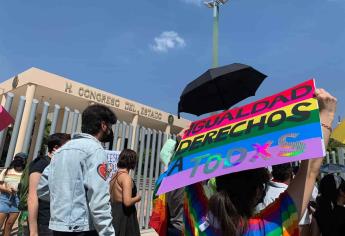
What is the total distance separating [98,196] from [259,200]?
1.17 m

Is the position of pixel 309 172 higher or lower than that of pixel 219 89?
lower

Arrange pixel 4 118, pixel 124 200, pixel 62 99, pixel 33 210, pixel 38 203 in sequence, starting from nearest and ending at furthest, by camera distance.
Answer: pixel 33 210, pixel 38 203, pixel 124 200, pixel 4 118, pixel 62 99

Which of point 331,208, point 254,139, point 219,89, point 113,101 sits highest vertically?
point 113,101

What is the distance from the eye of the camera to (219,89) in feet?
12.5

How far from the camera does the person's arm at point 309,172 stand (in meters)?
1.56

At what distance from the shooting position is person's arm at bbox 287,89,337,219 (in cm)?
156

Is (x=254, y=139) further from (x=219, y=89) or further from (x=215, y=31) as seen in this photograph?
(x=215, y=31)

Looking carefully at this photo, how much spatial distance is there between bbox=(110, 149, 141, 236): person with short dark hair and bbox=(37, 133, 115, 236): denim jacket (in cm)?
155

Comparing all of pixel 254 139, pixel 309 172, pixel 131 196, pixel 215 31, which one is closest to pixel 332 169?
pixel 131 196

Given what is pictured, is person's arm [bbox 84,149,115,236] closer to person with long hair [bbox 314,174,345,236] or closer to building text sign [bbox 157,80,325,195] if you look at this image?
building text sign [bbox 157,80,325,195]

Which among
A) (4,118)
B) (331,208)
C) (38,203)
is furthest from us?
(4,118)

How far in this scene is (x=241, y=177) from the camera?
1.62m

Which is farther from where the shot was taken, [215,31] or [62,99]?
[62,99]

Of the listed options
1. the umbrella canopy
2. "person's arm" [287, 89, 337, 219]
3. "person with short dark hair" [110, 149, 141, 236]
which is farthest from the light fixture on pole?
"person's arm" [287, 89, 337, 219]
